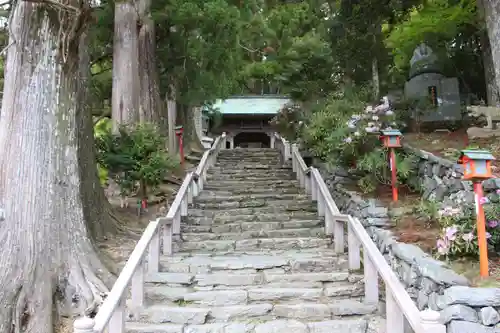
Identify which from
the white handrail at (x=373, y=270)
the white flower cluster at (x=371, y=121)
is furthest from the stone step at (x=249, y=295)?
the white flower cluster at (x=371, y=121)

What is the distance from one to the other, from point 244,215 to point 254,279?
255 cm

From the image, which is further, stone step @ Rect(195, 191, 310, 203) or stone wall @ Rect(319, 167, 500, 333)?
stone step @ Rect(195, 191, 310, 203)

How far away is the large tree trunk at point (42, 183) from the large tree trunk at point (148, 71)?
17.5ft

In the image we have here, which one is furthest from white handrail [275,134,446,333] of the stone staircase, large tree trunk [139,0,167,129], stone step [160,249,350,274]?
large tree trunk [139,0,167,129]

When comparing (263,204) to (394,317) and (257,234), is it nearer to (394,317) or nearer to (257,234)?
(257,234)

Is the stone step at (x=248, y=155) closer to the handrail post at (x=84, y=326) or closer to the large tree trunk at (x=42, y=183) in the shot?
the large tree trunk at (x=42, y=183)

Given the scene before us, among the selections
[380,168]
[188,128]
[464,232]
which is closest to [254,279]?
[464,232]

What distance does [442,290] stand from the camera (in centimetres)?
407

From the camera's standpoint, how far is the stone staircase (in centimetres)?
465

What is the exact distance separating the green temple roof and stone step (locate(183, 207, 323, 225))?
1238cm

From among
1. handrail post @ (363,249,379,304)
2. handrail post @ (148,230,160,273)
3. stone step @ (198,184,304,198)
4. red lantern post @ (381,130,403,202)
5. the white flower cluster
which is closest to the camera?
handrail post @ (363,249,379,304)

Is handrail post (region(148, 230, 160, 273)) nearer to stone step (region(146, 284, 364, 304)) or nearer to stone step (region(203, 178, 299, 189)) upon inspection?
stone step (region(146, 284, 364, 304))

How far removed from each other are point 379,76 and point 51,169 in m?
8.48

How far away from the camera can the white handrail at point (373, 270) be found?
→ 3251 millimetres
